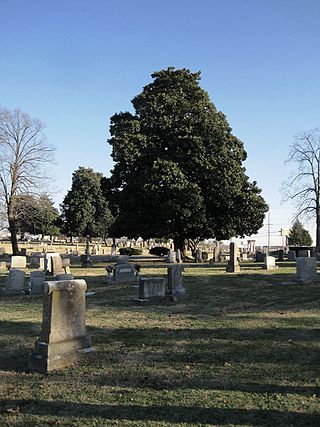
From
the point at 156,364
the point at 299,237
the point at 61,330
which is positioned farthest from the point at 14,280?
the point at 299,237

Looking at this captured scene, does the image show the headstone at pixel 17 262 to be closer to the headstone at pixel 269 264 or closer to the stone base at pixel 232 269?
the stone base at pixel 232 269

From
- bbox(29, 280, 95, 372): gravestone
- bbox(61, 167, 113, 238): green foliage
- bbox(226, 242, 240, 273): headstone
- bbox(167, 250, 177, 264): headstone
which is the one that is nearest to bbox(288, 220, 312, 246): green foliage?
bbox(61, 167, 113, 238): green foliage

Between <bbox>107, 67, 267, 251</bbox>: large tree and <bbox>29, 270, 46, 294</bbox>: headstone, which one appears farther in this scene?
<bbox>107, 67, 267, 251</bbox>: large tree

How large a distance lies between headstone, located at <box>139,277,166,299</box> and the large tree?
53.4ft

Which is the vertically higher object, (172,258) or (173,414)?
(172,258)

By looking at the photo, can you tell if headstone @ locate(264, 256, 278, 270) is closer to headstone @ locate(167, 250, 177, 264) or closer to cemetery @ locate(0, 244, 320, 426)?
headstone @ locate(167, 250, 177, 264)

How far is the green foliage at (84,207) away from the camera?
2704 inches

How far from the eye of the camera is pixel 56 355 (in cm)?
624

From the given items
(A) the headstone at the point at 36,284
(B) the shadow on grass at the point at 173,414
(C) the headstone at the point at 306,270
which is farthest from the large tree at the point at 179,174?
(B) the shadow on grass at the point at 173,414

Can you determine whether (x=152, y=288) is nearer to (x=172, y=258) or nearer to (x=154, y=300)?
(x=154, y=300)

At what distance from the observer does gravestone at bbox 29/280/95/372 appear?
6203 mm

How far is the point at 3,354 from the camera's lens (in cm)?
698

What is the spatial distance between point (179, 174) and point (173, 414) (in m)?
25.4

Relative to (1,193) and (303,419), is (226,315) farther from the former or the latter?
(1,193)
